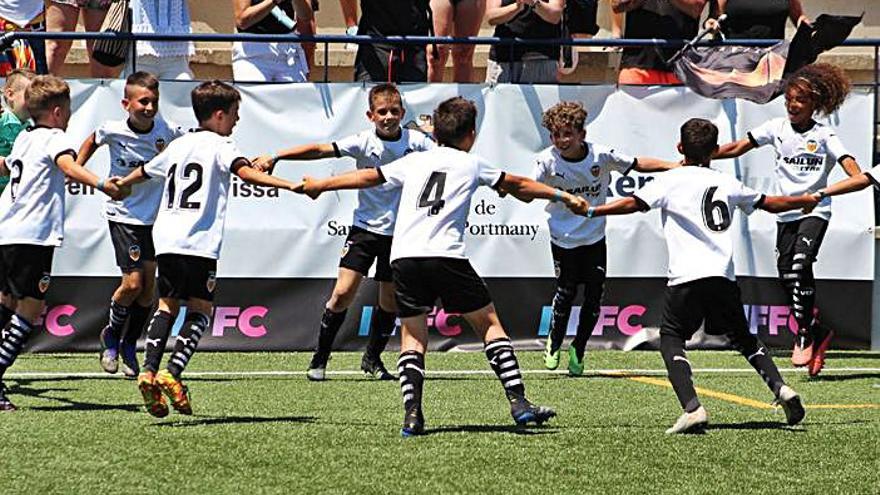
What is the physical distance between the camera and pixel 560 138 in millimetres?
11445

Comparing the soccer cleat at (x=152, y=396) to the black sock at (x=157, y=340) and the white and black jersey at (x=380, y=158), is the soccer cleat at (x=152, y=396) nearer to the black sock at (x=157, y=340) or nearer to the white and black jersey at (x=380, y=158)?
the black sock at (x=157, y=340)

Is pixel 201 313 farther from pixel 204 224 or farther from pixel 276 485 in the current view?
pixel 276 485

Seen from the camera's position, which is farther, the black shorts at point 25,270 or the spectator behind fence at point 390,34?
the spectator behind fence at point 390,34

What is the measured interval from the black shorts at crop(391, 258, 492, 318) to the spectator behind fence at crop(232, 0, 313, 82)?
17.0 ft

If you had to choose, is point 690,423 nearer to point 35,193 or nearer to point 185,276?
point 185,276

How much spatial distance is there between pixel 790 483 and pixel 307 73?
7587 millimetres

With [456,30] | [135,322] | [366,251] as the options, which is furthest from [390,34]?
[135,322]

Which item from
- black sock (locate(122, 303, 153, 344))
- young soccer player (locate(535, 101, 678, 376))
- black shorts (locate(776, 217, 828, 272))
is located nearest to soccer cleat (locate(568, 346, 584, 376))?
young soccer player (locate(535, 101, 678, 376))

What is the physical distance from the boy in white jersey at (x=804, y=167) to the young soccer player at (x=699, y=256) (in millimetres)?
3267

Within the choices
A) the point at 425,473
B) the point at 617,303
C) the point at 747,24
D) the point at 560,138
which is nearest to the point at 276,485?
the point at 425,473

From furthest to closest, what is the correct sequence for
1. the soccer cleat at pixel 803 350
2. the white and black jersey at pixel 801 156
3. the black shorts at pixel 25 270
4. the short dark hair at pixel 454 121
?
the white and black jersey at pixel 801 156 < the soccer cleat at pixel 803 350 < the black shorts at pixel 25 270 < the short dark hair at pixel 454 121

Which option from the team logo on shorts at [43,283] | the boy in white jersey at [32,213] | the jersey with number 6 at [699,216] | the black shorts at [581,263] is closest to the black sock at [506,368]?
the jersey with number 6 at [699,216]

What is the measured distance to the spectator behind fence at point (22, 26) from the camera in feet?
43.2

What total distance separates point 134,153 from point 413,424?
4105 millimetres
